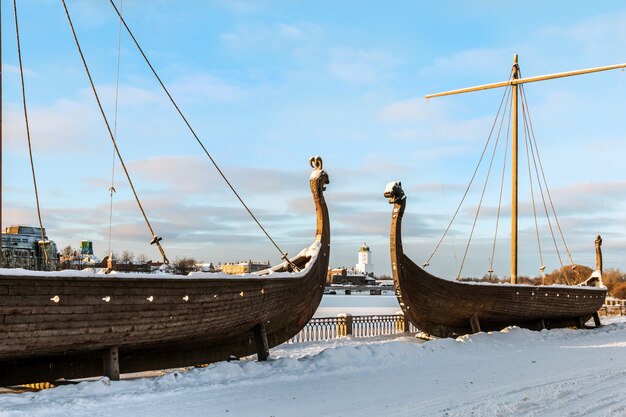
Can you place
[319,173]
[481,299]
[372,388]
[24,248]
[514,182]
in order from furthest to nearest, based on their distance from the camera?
[24,248] < [514,182] < [481,299] < [319,173] < [372,388]

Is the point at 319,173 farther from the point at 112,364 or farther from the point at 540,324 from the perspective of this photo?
the point at 540,324

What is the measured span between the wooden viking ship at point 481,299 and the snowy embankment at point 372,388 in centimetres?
164

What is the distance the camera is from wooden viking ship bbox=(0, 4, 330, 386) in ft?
23.7

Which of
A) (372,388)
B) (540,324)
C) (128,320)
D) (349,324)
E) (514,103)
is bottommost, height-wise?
(540,324)

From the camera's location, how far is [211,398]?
771 centimetres

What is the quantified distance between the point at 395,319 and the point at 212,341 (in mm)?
10007

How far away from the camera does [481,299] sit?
15508 millimetres

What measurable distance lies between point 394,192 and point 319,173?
1.85m

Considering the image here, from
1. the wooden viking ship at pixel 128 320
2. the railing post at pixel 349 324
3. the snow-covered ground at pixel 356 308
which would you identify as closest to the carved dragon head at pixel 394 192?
the wooden viking ship at pixel 128 320

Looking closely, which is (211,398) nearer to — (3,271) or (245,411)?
(245,411)

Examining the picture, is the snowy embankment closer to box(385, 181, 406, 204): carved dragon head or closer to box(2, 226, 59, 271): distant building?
box(385, 181, 406, 204): carved dragon head

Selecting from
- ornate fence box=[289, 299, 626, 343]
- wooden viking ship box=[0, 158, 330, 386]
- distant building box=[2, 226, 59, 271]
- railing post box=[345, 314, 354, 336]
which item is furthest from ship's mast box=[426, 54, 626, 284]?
distant building box=[2, 226, 59, 271]

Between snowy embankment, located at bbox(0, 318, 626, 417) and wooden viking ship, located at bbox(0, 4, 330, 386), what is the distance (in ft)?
1.97

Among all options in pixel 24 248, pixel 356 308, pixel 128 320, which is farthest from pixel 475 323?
pixel 24 248
